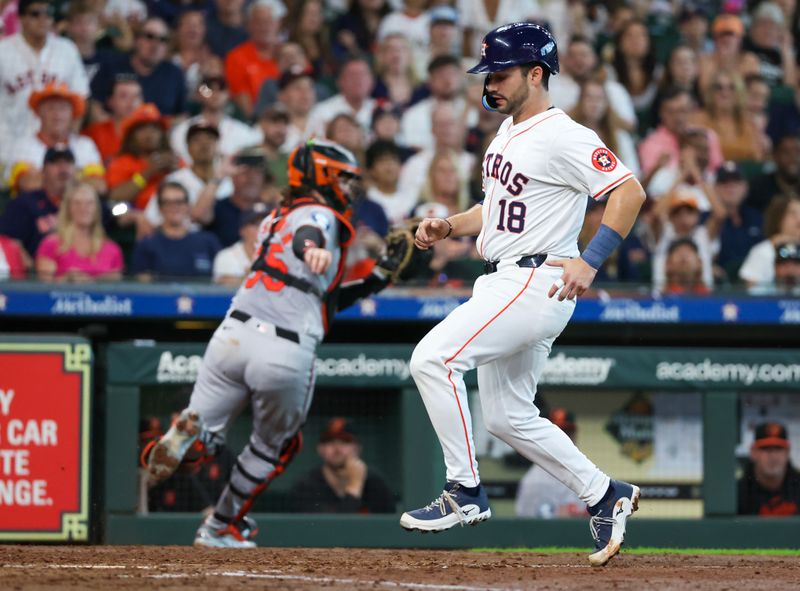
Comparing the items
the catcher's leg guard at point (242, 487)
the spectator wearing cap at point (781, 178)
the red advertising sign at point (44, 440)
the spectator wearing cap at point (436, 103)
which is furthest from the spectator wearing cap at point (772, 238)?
the red advertising sign at point (44, 440)

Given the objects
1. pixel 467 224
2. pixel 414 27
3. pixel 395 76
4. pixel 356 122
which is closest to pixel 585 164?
pixel 467 224

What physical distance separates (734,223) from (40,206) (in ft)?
15.8

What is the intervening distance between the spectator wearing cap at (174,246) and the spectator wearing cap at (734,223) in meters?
3.53

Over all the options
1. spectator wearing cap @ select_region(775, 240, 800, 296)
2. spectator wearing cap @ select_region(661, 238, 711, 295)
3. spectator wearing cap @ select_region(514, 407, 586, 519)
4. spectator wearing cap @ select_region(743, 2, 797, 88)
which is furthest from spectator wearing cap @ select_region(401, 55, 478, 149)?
spectator wearing cap @ select_region(514, 407, 586, 519)

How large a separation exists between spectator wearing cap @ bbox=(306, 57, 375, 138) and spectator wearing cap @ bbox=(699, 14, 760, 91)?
113 inches

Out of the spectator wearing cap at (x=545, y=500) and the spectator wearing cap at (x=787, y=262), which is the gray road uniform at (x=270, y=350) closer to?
the spectator wearing cap at (x=545, y=500)

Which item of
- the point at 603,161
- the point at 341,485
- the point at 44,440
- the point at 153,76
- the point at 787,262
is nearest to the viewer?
the point at 603,161

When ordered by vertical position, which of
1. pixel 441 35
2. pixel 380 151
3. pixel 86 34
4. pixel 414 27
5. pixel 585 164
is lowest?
pixel 585 164

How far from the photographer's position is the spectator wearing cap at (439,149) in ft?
31.2

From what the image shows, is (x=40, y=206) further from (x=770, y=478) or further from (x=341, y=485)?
(x=770, y=478)

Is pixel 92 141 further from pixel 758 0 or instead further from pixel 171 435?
pixel 758 0

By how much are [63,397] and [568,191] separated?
363cm

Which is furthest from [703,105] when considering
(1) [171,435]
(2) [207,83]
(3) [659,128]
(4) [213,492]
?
(1) [171,435]

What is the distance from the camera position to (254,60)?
1054cm
